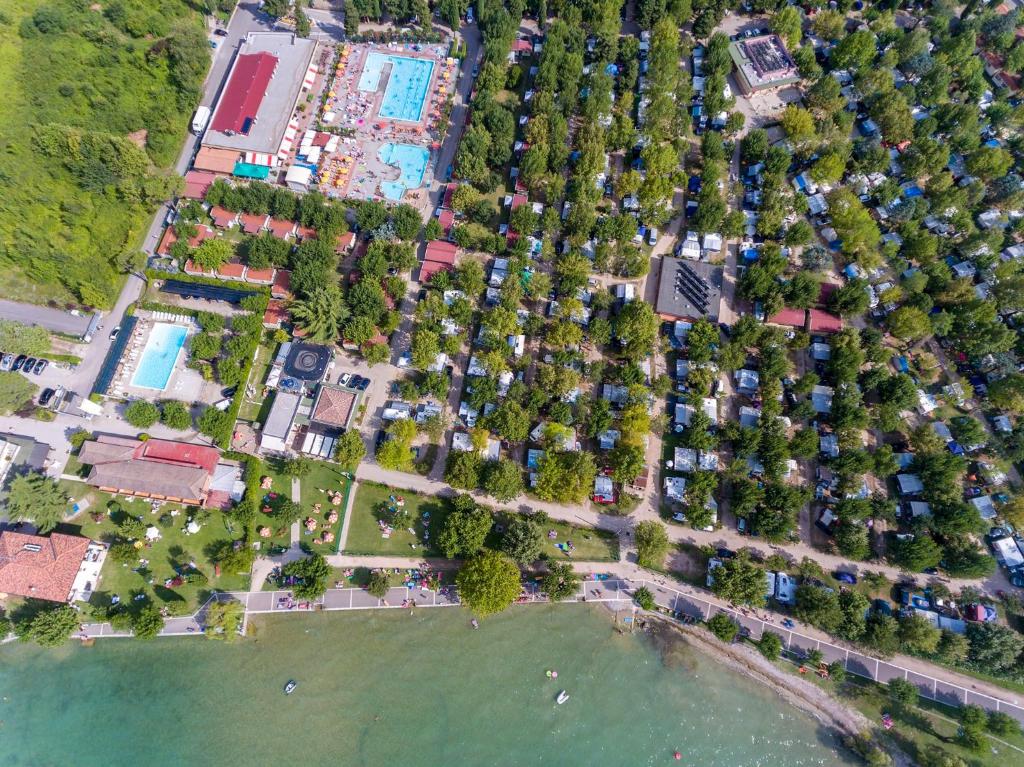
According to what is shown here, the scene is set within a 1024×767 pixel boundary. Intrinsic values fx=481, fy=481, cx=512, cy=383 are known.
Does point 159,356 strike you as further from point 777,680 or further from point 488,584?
point 777,680

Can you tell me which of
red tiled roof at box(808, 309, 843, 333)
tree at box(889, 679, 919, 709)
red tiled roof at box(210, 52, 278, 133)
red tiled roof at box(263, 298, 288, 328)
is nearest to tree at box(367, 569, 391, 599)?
red tiled roof at box(263, 298, 288, 328)

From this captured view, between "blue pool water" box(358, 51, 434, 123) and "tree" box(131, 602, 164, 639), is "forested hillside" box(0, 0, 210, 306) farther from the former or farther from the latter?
"tree" box(131, 602, 164, 639)

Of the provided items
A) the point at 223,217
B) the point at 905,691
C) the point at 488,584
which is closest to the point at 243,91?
the point at 223,217

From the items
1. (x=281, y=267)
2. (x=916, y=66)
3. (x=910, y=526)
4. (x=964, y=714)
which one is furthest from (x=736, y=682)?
(x=916, y=66)

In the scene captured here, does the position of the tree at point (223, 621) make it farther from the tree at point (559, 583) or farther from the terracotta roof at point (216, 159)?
the terracotta roof at point (216, 159)

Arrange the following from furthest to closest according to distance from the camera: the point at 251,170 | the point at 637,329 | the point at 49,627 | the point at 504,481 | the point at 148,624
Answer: the point at 251,170 < the point at 637,329 < the point at 504,481 < the point at 148,624 < the point at 49,627

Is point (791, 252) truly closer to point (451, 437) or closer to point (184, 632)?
point (451, 437)
